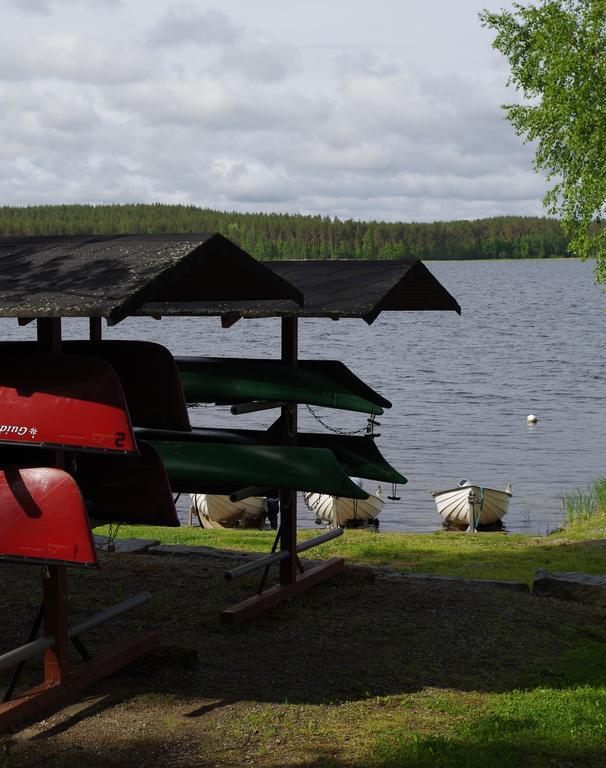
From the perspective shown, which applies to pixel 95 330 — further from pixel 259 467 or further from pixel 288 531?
pixel 288 531

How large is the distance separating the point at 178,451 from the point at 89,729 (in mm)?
3121

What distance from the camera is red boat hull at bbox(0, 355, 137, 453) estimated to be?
22.4 ft

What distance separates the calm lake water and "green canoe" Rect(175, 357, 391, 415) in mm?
11350

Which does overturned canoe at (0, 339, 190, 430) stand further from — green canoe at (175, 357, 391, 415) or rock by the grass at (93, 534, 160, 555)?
rock by the grass at (93, 534, 160, 555)

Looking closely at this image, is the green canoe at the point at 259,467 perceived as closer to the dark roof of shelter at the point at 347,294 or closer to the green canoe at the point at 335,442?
the green canoe at the point at 335,442

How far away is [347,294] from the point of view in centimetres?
980

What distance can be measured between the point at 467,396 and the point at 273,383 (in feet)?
103

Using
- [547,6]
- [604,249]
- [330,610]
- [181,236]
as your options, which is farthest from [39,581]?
[547,6]

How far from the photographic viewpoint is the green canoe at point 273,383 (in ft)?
33.0

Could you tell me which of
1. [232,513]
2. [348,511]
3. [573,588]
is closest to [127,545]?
[573,588]

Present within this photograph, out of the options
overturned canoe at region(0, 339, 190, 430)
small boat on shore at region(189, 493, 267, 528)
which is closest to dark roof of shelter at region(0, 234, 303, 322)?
overturned canoe at region(0, 339, 190, 430)

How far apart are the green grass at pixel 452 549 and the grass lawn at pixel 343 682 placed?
6.11 feet

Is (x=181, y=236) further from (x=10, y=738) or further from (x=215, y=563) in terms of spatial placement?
(x=215, y=563)

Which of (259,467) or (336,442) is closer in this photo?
(259,467)
